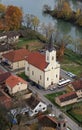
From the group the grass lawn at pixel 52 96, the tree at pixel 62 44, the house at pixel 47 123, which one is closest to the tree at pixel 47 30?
the tree at pixel 62 44

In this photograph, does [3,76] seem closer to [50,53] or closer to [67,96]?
[50,53]

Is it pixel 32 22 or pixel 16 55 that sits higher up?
pixel 32 22

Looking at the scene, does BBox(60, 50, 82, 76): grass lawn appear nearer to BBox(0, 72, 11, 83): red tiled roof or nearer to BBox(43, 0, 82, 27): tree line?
BBox(0, 72, 11, 83): red tiled roof

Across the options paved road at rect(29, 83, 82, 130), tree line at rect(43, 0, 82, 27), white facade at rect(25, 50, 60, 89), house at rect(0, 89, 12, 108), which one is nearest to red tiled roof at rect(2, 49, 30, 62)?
white facade at rect(25, 50, 60, 89)

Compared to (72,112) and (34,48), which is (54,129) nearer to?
(72,112)

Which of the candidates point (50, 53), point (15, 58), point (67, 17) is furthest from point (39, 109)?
point (67, 17)

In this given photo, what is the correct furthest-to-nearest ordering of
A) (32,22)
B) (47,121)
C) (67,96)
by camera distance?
(32,22), (67,96), (47,121)

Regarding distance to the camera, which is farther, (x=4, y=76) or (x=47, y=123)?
(x=4, y=76)

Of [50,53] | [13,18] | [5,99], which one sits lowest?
[5,99]
